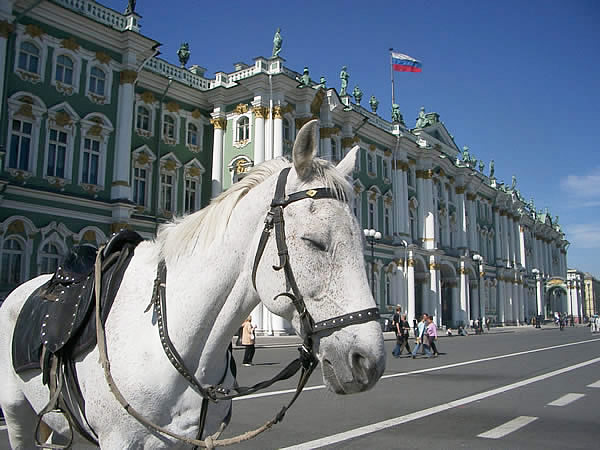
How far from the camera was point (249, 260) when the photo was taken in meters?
2.51

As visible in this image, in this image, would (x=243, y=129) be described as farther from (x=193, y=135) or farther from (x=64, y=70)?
(x=64, y=70)

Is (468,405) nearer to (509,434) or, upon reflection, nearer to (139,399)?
(509,434)

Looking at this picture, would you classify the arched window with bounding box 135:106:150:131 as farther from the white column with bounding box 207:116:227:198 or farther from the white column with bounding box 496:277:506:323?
the white column with bounding box 496:277:506:323

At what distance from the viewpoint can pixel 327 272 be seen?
2.24m

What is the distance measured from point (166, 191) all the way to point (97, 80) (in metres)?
7.21

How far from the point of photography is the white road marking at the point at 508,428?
728 cm

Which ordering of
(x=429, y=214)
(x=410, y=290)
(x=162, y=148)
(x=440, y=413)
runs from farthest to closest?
(x=429, y=214)
(x=410, y=290)
(x=162, y=148)
(x=440, y=413)

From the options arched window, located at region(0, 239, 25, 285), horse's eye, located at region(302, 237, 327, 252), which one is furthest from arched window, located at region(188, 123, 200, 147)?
horse's eye, located at region(302, 237, 327, 252)

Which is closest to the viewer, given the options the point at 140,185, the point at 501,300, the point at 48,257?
the point at 48,257

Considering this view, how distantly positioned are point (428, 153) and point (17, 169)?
34.4m

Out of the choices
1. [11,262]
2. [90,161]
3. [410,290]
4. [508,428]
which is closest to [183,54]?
[90,161]

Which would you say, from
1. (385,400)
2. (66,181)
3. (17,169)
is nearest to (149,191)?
(66,181)

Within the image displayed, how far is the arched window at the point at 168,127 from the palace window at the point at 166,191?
93.4 inches

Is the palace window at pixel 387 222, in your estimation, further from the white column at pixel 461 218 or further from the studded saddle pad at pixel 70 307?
the studded saddle pad at pixel 70 307
